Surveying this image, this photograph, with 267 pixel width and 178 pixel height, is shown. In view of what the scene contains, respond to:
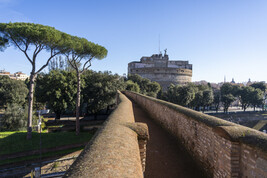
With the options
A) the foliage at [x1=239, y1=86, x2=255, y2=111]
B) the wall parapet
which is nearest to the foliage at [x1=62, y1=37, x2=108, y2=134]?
the wall parapet

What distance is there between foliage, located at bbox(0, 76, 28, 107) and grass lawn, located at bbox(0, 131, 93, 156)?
50.4 ft

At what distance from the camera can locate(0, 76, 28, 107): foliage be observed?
76.3 ft

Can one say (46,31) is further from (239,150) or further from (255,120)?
(255,120)

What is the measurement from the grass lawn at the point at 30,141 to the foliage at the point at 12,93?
15355 millimetres

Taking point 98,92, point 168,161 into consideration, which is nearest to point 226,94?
point 98,92

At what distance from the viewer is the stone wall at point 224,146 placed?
2.25 meters

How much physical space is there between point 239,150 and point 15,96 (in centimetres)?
2931

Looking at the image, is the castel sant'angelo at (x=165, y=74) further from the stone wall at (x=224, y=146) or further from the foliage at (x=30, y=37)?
the stone wall at (x=224, y=146)

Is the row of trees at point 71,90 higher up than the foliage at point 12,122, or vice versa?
the row of trees at point 71,90

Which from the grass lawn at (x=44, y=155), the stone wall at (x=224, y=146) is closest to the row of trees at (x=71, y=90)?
the grass lawn at (x=44, y=155)

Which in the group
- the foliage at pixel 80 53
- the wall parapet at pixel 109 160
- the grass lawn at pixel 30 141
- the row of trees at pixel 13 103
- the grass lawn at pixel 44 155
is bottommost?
the grass lawn at pixel 44 155

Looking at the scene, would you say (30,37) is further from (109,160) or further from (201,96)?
(201,96)

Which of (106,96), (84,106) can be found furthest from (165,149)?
(84,106)

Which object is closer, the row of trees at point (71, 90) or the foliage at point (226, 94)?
the row of trees at point (71, 90)
